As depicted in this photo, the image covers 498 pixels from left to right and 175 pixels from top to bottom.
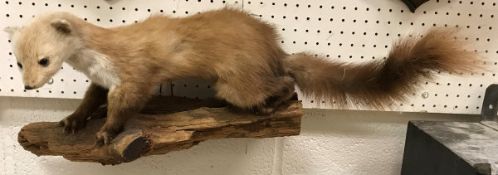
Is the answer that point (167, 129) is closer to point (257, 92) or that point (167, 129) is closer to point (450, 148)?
point (257, 92)

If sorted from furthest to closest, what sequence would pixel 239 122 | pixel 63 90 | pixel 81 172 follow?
pixel 81 172, pixel 63 90, pixel 239 122

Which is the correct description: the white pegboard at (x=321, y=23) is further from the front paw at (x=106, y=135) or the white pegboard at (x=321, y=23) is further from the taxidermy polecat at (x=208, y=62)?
the front paw at (x=106, y=135)

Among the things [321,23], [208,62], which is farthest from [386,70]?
[208,62]

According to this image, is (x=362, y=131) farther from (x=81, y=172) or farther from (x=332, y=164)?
(x=81, y=172)

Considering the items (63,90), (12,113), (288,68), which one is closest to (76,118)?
(63,90)

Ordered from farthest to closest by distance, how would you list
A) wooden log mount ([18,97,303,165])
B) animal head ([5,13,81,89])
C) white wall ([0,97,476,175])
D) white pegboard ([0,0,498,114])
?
white wall ([0,97,476,175]), white pegboard ([0,0,498,114]), wooden log mount ([18,97,303,165]), animal head ([5,13,81,89])

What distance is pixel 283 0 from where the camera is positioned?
886 millimetres

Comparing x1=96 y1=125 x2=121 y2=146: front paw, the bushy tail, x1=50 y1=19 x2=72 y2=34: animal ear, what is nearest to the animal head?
x1=50 y1=19 x2=72 y2=34: animal ear

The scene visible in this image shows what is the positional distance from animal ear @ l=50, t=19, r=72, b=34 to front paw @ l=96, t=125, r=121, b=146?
0.17m

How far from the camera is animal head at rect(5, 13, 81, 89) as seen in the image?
2.12 feet

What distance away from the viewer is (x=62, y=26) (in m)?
0.66

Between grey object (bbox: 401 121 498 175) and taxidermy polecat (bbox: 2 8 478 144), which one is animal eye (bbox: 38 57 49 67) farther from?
grey object (bbox: 401 121 498 175)

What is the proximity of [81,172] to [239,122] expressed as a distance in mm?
426

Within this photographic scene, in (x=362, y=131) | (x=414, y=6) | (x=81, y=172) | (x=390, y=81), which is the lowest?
(x=81, y=172)
